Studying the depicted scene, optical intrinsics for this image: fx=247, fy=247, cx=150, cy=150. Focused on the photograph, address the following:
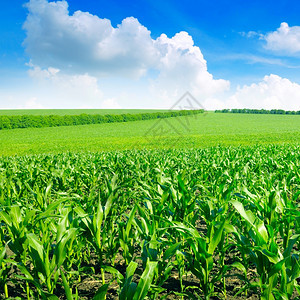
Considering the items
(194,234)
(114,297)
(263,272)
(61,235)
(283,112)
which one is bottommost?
(114,297)

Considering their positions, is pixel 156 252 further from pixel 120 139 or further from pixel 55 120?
pixel 55 120

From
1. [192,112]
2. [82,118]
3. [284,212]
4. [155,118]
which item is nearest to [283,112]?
[192,112]

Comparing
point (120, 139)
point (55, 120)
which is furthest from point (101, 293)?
point (55, 120)

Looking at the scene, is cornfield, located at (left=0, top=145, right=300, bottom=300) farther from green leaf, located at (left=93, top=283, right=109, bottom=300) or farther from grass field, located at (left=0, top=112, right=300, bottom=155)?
grass field, located at (left=0, top=112, right=300, bottom=155)

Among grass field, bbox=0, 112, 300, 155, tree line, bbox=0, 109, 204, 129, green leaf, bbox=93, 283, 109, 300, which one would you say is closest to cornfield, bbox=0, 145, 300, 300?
green leaf, bbox=93, 283, 109, 300

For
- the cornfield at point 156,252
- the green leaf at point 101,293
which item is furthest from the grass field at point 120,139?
the green leaf at point 101,293

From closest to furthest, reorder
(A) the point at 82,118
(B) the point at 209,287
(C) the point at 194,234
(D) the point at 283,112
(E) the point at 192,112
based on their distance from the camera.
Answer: (C) the point at 194,234 → (B) the point at 209,287 → (A) the point at 82,118 → (E) the point at 192,112 → (D) the point at 283,112

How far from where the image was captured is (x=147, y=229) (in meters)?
2.92

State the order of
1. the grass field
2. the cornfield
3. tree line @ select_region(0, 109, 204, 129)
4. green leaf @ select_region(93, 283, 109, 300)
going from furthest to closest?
tree line @ select_region(0, 109, 204, 129)
the grass field
the cornfield
green leaf @ select_region(93, 283, 109, 300)

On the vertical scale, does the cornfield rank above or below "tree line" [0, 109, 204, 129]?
below

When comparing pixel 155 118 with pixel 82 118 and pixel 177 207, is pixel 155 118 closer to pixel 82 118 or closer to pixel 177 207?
pixel 82 118

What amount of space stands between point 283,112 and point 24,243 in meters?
129

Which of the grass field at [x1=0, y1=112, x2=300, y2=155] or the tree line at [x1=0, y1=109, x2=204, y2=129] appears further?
the tree line at [x1=0, y1=109, x2=204, y2=129]

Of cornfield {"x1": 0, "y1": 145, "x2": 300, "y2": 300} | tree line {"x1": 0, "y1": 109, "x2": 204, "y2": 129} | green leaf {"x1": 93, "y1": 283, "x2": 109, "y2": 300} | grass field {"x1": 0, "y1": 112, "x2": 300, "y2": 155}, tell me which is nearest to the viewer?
green leaf {"x1": 93, "y1": 283, "x2": 109, "y2": 300}
